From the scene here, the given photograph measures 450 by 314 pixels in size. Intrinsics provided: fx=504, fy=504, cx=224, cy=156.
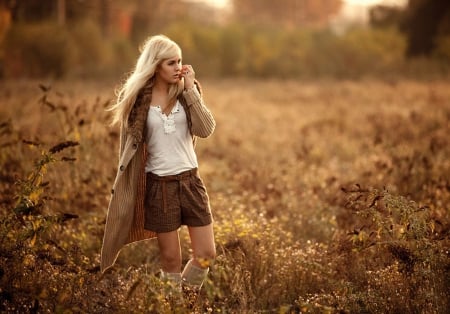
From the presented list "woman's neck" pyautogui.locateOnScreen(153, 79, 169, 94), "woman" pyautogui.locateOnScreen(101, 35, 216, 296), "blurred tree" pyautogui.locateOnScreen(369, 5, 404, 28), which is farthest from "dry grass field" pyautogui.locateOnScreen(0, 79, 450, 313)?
"blurred tree" pyautogui.locateOnScreen(369, 5, 404, 28)

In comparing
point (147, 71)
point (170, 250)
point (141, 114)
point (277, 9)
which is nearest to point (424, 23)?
point (277, 9)

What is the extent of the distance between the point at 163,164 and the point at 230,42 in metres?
33.4

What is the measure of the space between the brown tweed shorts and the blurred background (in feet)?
79.1

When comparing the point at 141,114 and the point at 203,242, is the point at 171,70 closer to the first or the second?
the point at 141,114

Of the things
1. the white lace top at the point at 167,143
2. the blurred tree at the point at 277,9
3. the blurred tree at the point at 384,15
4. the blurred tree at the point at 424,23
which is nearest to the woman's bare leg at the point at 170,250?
the white lace top at the point at 167,143

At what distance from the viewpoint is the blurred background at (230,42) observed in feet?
90.8

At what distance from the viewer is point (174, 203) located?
3.79m

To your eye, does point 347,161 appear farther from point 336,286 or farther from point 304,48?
point 304,48

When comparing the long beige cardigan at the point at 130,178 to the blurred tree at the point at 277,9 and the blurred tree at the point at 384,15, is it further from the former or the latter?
the blurred tree at the point at 277,9

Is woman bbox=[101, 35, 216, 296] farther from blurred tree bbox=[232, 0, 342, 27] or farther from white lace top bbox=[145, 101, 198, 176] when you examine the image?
blurred tree bbox=[232, 0, 342, 27]

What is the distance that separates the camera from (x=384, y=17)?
39.5 m

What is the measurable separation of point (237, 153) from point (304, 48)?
2680 centimetres

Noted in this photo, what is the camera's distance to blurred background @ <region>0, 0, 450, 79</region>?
27672 mm

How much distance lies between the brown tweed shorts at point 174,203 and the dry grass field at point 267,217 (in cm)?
38
